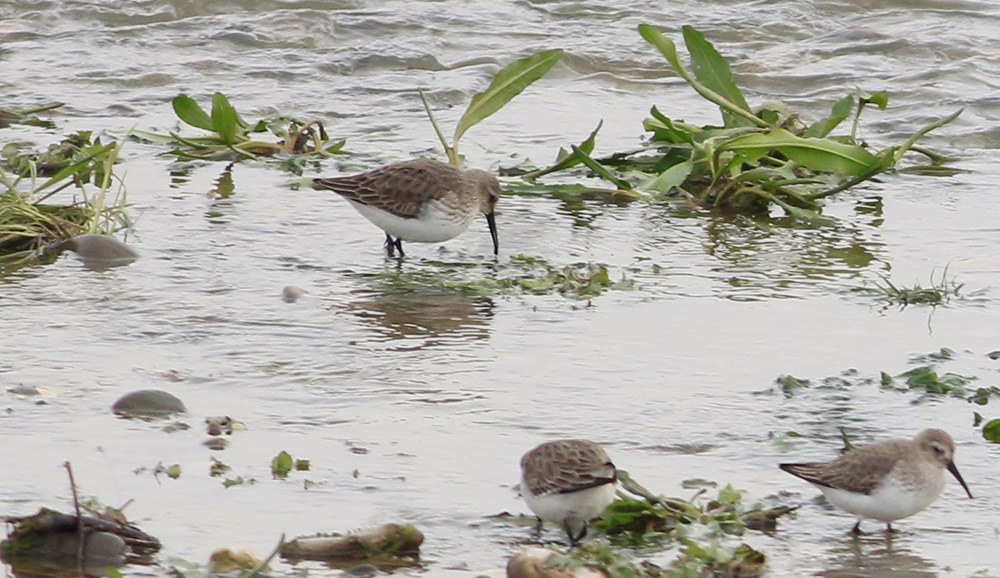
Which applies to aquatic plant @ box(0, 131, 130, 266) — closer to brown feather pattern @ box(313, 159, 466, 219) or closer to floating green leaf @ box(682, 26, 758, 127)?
brown feather pattern @ box(313, 159, 466, 219)

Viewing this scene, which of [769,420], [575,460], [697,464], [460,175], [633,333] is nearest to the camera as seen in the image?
[575,460]

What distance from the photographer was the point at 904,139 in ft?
38.2

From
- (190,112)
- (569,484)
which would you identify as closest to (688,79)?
(190,112)

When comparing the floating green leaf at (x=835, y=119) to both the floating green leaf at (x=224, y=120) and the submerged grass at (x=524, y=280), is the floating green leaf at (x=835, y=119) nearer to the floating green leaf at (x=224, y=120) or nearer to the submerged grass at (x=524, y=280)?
the submerged grass at (x=524, y=280)

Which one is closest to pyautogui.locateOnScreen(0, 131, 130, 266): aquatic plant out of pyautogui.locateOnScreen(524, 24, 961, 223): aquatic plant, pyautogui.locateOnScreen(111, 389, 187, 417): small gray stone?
pyautogui.locateOnScreen(111, 389, 187, 417): small gray stone

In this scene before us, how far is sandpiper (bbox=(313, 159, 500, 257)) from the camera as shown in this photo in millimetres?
8305

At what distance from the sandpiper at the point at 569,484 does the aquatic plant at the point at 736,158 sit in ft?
14.8

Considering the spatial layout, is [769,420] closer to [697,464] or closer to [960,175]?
[697,464]

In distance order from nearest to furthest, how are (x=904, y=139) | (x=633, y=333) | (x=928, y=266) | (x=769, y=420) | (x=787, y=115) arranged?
(x=769, y=420), (x=633, y=333), (x=928, y=266), (x=787, y=115), (x=904, y=139)

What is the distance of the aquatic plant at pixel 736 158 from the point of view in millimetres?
9047

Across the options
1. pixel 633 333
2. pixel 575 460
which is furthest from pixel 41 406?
pixel 633 333

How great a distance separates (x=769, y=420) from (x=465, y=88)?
7800mm

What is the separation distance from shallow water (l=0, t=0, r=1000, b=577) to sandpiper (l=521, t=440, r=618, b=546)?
0.52ft

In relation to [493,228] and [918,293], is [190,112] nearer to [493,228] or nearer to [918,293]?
[493,228]
